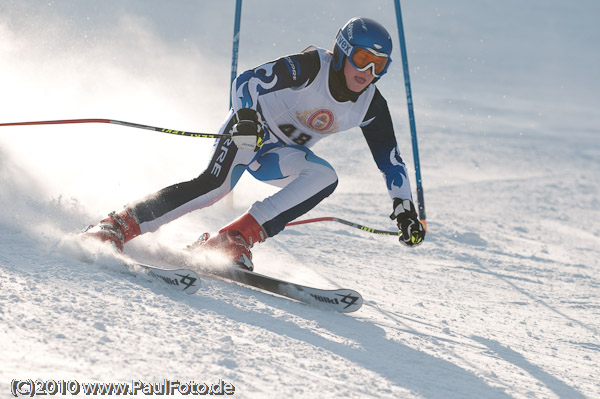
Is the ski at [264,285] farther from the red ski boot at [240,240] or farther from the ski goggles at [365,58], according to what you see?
the ski goggles at [365,58]

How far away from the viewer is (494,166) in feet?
35.0

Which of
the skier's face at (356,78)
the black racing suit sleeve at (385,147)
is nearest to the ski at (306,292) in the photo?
the black racing suit sleeve at (385,147)

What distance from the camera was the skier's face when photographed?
338cm

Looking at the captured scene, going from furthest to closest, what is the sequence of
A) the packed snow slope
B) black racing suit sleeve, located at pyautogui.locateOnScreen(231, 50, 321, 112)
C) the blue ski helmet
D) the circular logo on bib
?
1. the circular logo on bib
2. black racing suit sleeve, located at pyautogui.locateOnScreen(231, 50, 321, 112)
3. the blue ski helmet
4. the packed snow slope

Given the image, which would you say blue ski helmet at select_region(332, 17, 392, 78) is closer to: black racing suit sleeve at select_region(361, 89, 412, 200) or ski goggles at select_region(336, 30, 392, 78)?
ski goggles at select_region(336, 30, 392, 78)

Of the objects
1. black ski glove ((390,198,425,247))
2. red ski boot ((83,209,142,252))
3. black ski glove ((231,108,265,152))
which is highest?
black ski glove ((231,108,265,152))

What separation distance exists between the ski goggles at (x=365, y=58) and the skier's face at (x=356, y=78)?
3 centimetres

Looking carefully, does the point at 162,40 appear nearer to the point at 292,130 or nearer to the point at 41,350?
the point at 292,130

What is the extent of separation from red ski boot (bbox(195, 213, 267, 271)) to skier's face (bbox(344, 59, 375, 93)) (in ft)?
2.91

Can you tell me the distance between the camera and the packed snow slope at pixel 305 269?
2135 millimetres

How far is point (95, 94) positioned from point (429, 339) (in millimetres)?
8388

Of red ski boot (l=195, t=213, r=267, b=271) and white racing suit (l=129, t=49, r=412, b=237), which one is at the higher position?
white racing suit (l=129, t=49, r=412, b=237)

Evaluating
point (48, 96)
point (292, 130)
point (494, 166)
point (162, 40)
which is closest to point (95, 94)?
point (48, 96)

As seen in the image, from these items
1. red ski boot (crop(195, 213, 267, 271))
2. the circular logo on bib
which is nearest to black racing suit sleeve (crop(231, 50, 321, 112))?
the circular logo on bib
